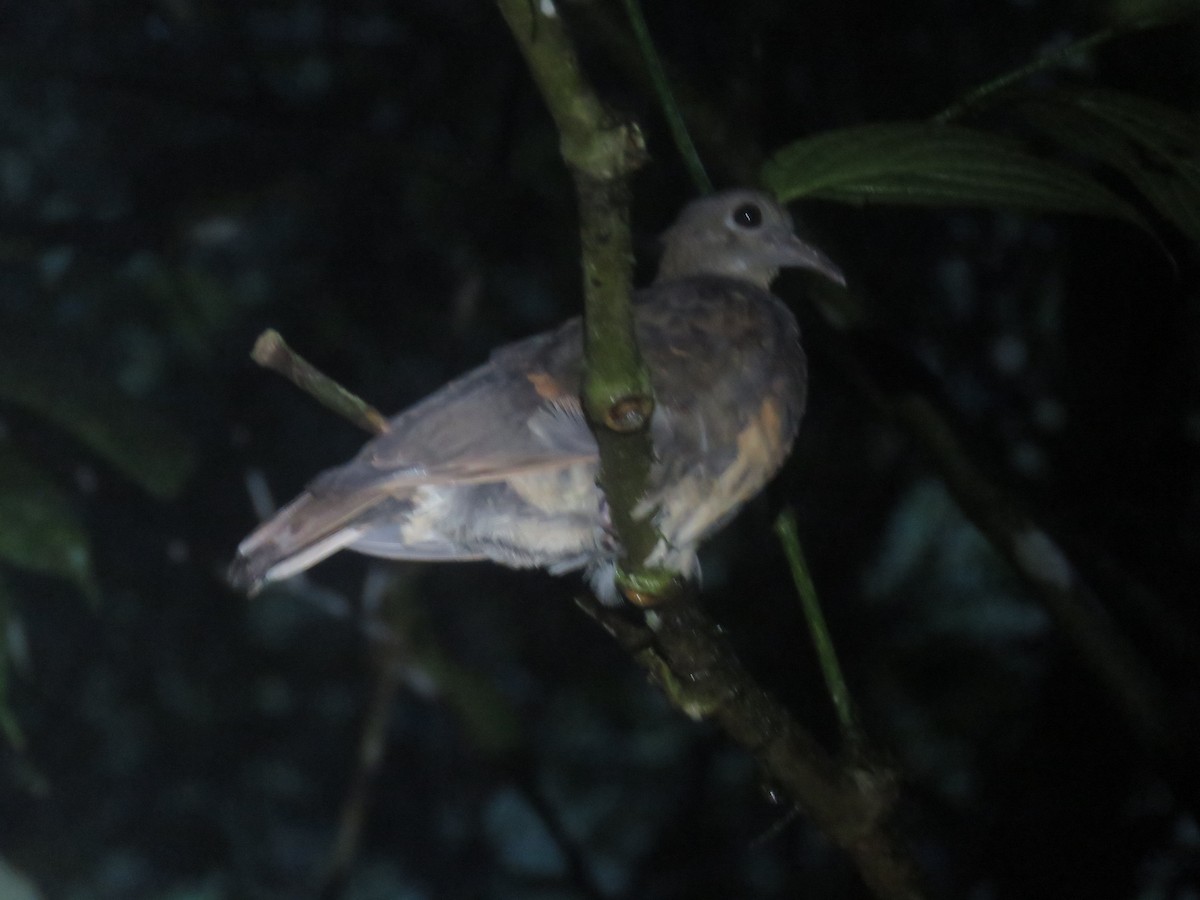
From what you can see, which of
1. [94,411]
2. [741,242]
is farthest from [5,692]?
[741,242]

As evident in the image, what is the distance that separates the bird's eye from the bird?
275 millimetres

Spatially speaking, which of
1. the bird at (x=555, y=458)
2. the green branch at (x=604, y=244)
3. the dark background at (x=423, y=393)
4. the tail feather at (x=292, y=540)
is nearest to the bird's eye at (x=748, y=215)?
the bird at (x=555, y=458)

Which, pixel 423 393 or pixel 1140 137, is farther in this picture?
pixel 423 393

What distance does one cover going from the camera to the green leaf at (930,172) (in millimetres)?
975

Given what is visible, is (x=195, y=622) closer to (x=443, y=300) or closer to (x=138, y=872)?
(x=138, y=872)

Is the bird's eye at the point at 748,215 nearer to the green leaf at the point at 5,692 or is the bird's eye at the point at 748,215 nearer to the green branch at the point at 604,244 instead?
the green branch at the point at 604,244

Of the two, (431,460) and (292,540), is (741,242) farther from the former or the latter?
(292,540)

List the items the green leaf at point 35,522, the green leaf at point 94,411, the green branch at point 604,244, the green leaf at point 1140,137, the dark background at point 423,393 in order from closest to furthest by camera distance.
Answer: the green branch at point 604,244
the green leaf at point 1140,137
the green leaf at point 35,522
the green leaf at point 94,411
the dark background at point 423,393

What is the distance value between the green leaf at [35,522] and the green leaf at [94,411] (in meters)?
0.13

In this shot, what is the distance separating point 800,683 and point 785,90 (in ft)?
4.16

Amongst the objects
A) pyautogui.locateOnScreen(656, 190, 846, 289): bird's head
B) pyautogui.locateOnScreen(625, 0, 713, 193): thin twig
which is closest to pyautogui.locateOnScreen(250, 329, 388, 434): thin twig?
pyautogui.locateOnScreen(625, 0, 713, 193): thin twig

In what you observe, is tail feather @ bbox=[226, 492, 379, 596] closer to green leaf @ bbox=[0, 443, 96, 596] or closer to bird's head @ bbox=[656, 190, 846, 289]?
bird's head @ bbox=[656, 190, 846, 289]

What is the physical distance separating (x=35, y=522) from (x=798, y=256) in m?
1.21

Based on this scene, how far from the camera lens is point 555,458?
1233mm
